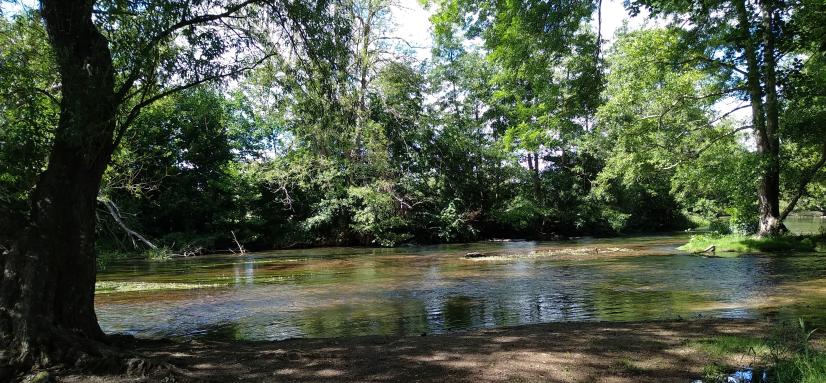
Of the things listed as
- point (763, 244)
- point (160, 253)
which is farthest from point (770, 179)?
point (160, 253)

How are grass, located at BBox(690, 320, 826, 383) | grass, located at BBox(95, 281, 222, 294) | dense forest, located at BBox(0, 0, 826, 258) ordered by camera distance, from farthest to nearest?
1. grass, located at BBox(95, 281, 222, 294)
2. dense forest, located at BBox(0, 0, 826, 258)
3. grass, located at BBox(690, 320, 826, 383)

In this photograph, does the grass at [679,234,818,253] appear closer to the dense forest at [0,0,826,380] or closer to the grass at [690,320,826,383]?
the dense forest at [0,0,826,380]

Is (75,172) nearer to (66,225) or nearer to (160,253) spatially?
(66,225)

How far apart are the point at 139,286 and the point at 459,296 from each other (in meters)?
10.1

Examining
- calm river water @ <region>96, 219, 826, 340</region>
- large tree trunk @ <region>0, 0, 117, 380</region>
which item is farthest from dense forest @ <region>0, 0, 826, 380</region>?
calm river water @ <region>96, 219, 826, 340</region>

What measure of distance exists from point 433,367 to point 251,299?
29.1 ft

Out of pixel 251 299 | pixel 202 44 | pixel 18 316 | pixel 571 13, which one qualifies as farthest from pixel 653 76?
pixel 18 316

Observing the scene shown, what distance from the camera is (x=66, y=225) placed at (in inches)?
247

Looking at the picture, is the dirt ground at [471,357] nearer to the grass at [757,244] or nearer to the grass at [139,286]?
the grass at [139,286]

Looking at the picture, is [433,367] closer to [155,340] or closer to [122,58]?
[155,340]

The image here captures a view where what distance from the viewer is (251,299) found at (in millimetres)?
13492

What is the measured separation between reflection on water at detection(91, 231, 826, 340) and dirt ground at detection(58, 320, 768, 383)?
1.89m

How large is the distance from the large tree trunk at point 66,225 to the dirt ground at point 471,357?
72 centimetres

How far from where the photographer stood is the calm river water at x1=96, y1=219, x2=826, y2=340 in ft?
32.0
